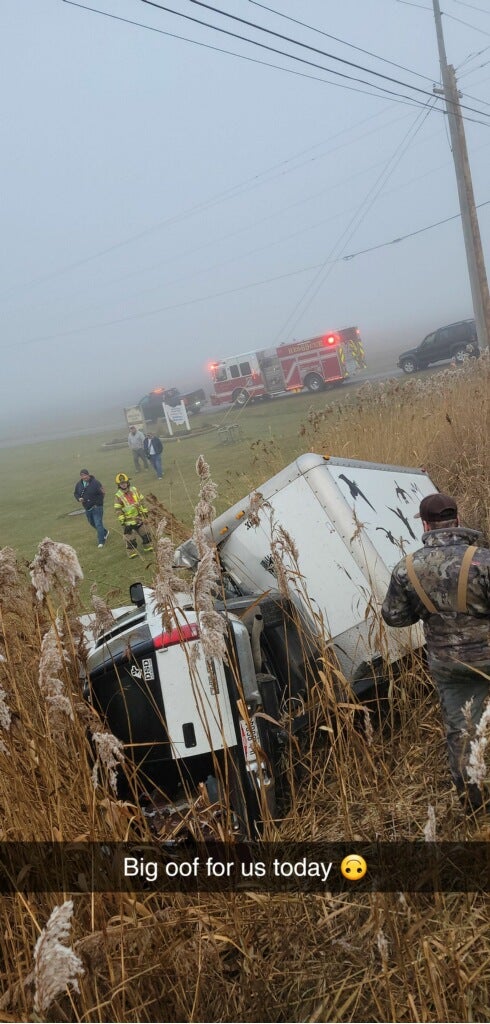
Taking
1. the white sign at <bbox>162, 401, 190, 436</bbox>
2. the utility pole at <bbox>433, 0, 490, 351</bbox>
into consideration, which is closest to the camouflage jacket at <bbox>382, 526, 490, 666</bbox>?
the utility pole at <bbox>433, 0, 490, 351</bbox>

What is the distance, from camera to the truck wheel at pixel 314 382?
98.6 ft

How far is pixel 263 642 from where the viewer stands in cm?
442

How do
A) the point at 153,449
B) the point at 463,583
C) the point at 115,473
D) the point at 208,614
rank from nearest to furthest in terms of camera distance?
the point at 208,614
the point at 463,583
the point at 153,449
the point at 115,473

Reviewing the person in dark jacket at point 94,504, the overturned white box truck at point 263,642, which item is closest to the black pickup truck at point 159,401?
the person in dark jacket at point 94,504

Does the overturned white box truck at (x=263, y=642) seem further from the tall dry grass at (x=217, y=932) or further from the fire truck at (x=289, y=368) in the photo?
the fire truck at (x=289, y=368)

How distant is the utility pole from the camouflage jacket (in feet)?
47.1

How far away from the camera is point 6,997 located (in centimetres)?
231

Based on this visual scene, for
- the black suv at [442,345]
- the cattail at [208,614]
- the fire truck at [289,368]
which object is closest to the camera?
the cattail at [208,614]

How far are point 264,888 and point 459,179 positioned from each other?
17.6 metres

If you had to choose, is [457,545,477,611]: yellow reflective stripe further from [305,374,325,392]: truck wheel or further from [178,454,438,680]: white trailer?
[305,374,325,392]: truck wheel

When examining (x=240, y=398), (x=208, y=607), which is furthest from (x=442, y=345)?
(x=208, y=607)

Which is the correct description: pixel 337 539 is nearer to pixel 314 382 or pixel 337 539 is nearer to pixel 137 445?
pixel 137 445
